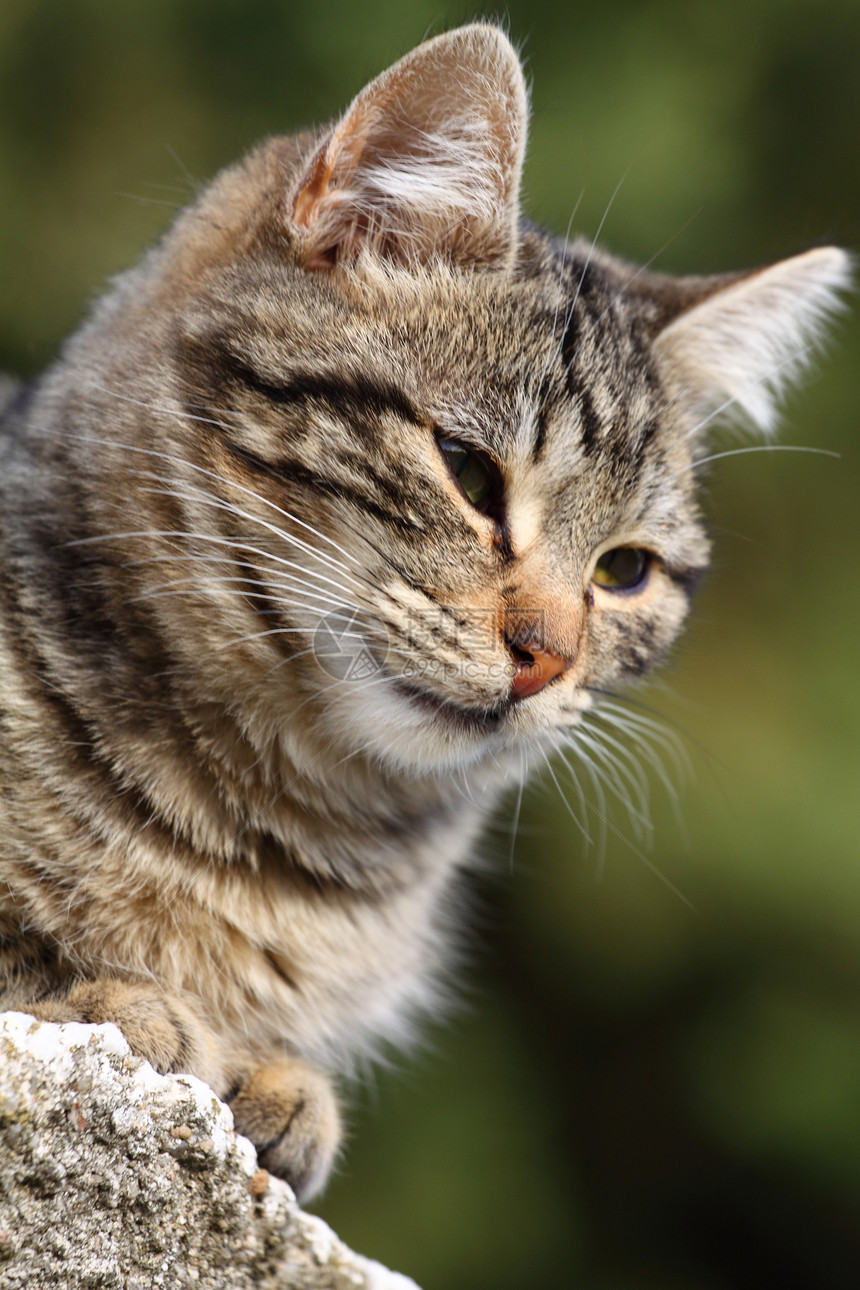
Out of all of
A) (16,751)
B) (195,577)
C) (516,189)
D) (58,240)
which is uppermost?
(516,189)

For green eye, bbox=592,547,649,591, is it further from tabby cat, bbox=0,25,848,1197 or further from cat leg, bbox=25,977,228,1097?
cat leg, bbox=25,977,228,1097

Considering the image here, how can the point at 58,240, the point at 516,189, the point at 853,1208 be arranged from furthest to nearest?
1. the point at 58,240
2. the point at 853,1208
3. the point at 516,189

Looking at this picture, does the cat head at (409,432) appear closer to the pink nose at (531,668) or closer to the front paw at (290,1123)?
the pink nose at (531,668)

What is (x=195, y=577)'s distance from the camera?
102 centimetres

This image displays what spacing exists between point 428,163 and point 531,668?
1.61 feet

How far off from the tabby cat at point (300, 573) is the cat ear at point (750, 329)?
0.21m

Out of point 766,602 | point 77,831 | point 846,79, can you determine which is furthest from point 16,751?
point 846,79

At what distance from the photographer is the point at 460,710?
99 cm

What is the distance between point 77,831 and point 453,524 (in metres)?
0.41

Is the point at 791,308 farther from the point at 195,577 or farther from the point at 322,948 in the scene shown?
the point at 322,948

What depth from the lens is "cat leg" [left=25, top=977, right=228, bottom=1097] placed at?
851 millimetres

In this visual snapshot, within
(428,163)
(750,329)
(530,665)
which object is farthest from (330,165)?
(750,329)

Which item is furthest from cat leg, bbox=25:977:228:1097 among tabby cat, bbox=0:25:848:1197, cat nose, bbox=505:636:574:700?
cat nose, bbox=505:636:574:700

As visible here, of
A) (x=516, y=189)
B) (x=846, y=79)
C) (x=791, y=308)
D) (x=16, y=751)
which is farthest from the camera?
(x=846, y=79)
